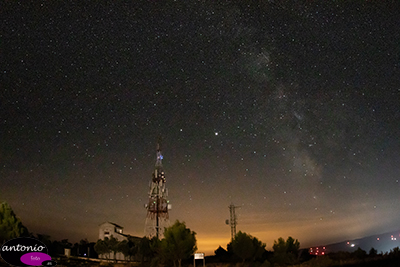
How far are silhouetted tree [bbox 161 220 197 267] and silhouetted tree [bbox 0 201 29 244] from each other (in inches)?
604

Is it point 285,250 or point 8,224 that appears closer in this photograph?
point 8,224

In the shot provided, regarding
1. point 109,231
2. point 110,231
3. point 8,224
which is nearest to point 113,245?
point 110,231

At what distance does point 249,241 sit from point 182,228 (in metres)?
11.3

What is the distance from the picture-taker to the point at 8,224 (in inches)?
1423

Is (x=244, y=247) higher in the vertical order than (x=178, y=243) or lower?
Result: lower

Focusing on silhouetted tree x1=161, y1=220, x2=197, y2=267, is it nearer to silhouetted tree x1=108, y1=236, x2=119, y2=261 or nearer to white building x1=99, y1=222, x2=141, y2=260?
silhouetted tree x1=108, y1=236, x2=119, y2=261

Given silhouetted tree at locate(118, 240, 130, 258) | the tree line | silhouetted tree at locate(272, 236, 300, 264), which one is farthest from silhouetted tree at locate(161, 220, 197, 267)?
silhouetted tree at locate(118, 240, 130, 258)

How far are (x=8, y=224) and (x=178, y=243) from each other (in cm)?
1767

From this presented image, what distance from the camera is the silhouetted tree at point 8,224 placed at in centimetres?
3562

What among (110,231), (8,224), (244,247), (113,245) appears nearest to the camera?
(8,224)

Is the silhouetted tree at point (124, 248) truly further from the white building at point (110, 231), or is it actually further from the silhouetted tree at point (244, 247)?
the silhouetted tree at point (244, 247)

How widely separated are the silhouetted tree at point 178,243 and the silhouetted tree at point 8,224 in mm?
15340

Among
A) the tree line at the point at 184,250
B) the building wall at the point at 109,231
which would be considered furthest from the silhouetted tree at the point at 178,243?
the building wall at the point at 109,231

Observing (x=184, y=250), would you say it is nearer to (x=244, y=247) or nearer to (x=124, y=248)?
(x=244, y=247)
